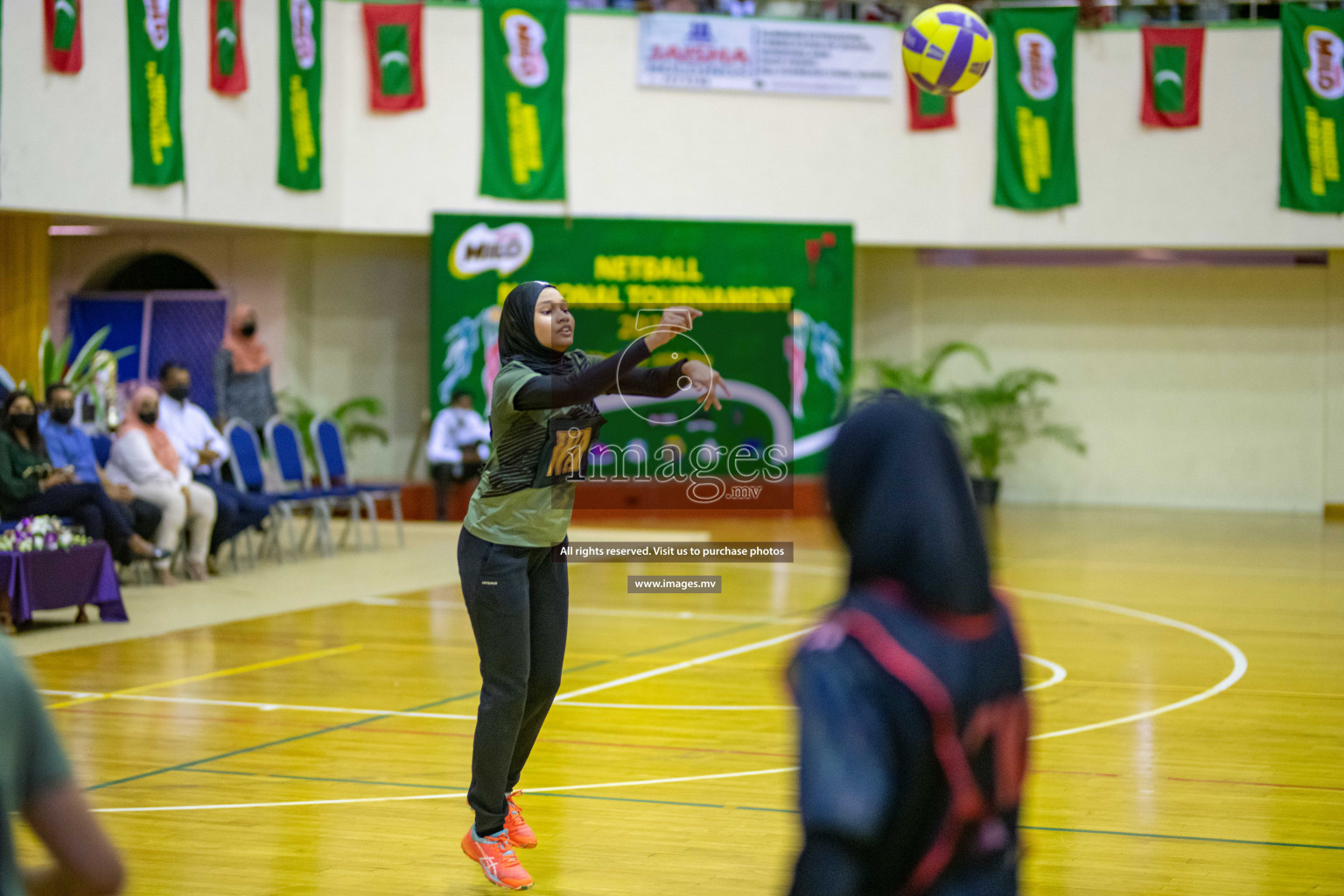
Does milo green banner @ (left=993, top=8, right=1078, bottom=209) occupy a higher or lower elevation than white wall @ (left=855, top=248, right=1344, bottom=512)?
higher

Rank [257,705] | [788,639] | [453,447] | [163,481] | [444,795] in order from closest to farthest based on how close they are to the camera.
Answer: [444,795] → [257,705] → [788,639] → [163,481] → [453,447]

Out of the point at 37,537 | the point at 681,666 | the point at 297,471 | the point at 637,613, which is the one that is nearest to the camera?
the point at 681,666

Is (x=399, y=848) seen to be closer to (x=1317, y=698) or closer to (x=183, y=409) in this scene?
(x=1317, y=698)

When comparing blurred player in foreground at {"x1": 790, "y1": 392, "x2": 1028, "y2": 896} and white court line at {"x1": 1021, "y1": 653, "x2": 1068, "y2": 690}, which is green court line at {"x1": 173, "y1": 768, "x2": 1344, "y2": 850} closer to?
white court line at {"x1": 1021, "y1": 653, "x2": 1068, "y2": 690}

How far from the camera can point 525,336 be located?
4.30m

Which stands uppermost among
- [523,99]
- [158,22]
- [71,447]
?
[158,22]

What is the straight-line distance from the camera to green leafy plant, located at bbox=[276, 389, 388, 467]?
16.7 m

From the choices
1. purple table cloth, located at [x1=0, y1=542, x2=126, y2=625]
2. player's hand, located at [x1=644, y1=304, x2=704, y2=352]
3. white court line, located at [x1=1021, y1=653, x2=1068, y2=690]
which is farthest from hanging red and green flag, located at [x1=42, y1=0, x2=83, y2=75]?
player's hand, located at [x1=644, y1=304, x2=704, y2=352]

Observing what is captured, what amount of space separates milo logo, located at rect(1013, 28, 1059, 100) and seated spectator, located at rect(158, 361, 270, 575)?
429 inches

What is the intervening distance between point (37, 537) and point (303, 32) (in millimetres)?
9247

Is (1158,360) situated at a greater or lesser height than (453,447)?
greater

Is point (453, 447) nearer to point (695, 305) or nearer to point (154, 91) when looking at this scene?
point (695, 305)

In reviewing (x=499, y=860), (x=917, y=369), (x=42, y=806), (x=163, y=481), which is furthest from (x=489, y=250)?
(x=42, y=806)

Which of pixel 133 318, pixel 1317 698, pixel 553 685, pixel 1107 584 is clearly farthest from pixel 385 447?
pixel 553 685
